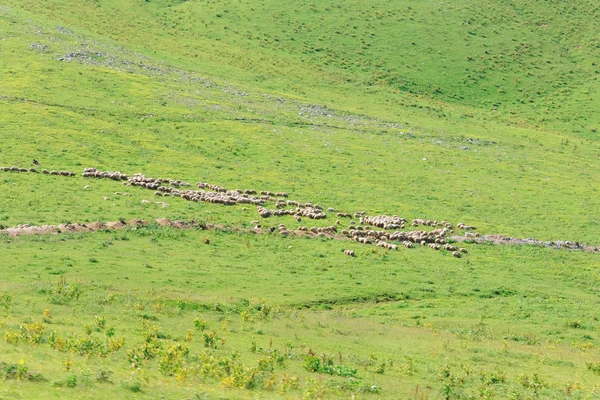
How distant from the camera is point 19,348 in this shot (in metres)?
21.2

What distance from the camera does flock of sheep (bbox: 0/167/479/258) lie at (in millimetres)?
49156

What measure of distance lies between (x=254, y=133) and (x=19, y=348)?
182 ft

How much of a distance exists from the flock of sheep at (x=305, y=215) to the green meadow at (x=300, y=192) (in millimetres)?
1125

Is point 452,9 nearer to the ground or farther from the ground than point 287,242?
farther from the ground

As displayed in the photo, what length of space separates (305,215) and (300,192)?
6.70 meters

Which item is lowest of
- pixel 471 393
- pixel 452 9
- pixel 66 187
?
pixel 66 187

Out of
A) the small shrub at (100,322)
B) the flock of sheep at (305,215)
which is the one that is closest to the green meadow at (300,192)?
the small shrub at (100,322)

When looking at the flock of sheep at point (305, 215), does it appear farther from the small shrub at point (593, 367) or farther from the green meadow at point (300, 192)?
the small shrub at point (593, 367)

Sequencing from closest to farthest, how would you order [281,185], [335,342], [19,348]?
[19,348] → [335,342] → [281,185]

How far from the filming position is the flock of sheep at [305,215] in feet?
161

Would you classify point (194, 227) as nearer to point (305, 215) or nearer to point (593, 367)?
point (305, 215)

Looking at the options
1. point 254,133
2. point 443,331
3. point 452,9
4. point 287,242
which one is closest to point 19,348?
point 443,331

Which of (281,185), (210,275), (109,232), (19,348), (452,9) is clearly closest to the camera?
(19,348)

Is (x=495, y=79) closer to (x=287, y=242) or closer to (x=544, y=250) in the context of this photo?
(x=544, y=250)
